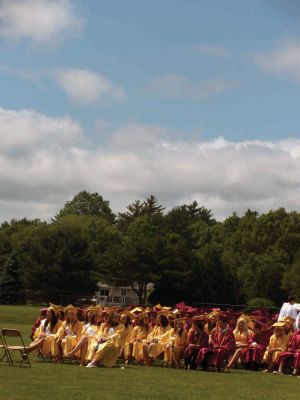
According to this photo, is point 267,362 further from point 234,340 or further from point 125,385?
point 125,385

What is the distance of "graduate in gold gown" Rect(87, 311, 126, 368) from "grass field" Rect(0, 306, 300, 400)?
0.41 m

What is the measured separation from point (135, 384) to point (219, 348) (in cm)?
522

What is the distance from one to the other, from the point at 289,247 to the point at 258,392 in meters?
77.5

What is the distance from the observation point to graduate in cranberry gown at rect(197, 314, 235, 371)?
67.4ft

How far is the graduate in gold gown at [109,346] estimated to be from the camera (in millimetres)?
19875

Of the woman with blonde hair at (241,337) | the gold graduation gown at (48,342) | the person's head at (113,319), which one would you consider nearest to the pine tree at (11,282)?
the gold graduation gown at (48,342)

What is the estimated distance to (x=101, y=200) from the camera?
5807 inches

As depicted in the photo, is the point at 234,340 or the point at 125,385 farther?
the point at 234,340

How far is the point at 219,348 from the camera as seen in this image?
20.7m

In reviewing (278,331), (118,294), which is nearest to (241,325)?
(278,331)

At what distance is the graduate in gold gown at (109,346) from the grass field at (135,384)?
41cm

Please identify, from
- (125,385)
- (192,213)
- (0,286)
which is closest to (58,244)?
(0,286)

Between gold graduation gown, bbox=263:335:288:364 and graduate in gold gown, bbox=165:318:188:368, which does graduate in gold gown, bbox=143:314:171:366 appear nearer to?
graduate in gold gown, bbox=165:318:188:368

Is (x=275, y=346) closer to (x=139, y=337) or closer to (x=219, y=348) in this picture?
(x=219, y=348)
